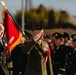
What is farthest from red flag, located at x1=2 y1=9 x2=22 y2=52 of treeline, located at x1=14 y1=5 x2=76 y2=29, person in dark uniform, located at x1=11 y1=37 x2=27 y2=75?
treeline, located at x1=14 y1=5 x2=76 y2=29

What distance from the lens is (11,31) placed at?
458 inches

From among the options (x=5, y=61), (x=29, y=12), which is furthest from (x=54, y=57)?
(x=29, y=12)

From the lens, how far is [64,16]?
221 feet

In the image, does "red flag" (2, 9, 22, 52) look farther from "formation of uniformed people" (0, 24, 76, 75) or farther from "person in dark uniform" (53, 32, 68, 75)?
"person in dark uniform" (53, 32, 68, 75)

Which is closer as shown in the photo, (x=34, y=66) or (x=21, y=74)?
(x=34, y=66)

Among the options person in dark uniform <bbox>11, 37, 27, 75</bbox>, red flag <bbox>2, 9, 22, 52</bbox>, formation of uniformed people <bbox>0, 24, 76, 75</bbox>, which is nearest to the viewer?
formation of uniformed people <bbox>0, 24, 76, 75</bbox>

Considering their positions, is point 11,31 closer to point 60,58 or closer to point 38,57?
point 60,58

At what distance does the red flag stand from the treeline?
5075 cm

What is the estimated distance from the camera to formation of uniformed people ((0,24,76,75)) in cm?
816

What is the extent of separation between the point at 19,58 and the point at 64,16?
179ft

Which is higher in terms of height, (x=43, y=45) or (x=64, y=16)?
(x=64, y=16)

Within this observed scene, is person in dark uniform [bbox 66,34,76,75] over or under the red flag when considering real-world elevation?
under

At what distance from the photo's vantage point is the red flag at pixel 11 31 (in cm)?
1128

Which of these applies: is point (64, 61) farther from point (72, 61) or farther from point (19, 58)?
point (19, 58)
